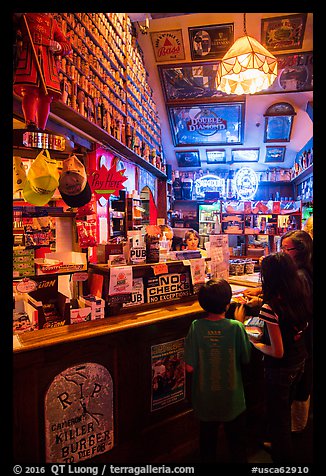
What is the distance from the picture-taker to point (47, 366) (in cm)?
201

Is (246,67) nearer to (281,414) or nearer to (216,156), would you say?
(281,414)

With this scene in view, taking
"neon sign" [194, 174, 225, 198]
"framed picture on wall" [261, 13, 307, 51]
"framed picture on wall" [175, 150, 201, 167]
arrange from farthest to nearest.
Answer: "neon sign" [194, 174, 225, 198] < "framed picture on wall" [175, 150, 201, 167] < "framed picture on wall" [261, 13, 307, 51]

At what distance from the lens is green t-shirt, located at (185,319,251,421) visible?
1.99 meters

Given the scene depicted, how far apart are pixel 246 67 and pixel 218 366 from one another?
302 cm

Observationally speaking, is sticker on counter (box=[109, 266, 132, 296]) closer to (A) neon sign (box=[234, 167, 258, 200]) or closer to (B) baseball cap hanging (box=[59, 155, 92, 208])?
(B) baseball cap hanging (box=[59, 155, 92, 208])

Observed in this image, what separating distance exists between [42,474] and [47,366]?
62 centimetres

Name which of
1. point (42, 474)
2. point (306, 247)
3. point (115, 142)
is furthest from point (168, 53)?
point (42, 474)

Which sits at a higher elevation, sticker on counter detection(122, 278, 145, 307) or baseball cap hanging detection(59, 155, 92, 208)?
baseball cap hanging detection(59, 155, 92, 208)

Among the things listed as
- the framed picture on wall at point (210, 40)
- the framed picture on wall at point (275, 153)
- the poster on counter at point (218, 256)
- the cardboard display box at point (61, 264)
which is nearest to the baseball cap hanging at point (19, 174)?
the cardboard display box at point (61, 264)

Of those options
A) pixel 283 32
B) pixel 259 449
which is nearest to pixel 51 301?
pixel 259 449

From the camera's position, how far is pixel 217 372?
2006mm

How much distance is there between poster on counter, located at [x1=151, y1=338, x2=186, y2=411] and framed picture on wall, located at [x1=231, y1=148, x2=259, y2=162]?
832 centimetres

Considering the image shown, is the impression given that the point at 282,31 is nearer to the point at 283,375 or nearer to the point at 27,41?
the point at 27,41

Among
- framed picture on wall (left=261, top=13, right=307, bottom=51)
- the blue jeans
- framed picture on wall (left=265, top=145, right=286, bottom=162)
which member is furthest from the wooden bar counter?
framed picture on wall (left=265, top=145, right=286, bottom=162)
